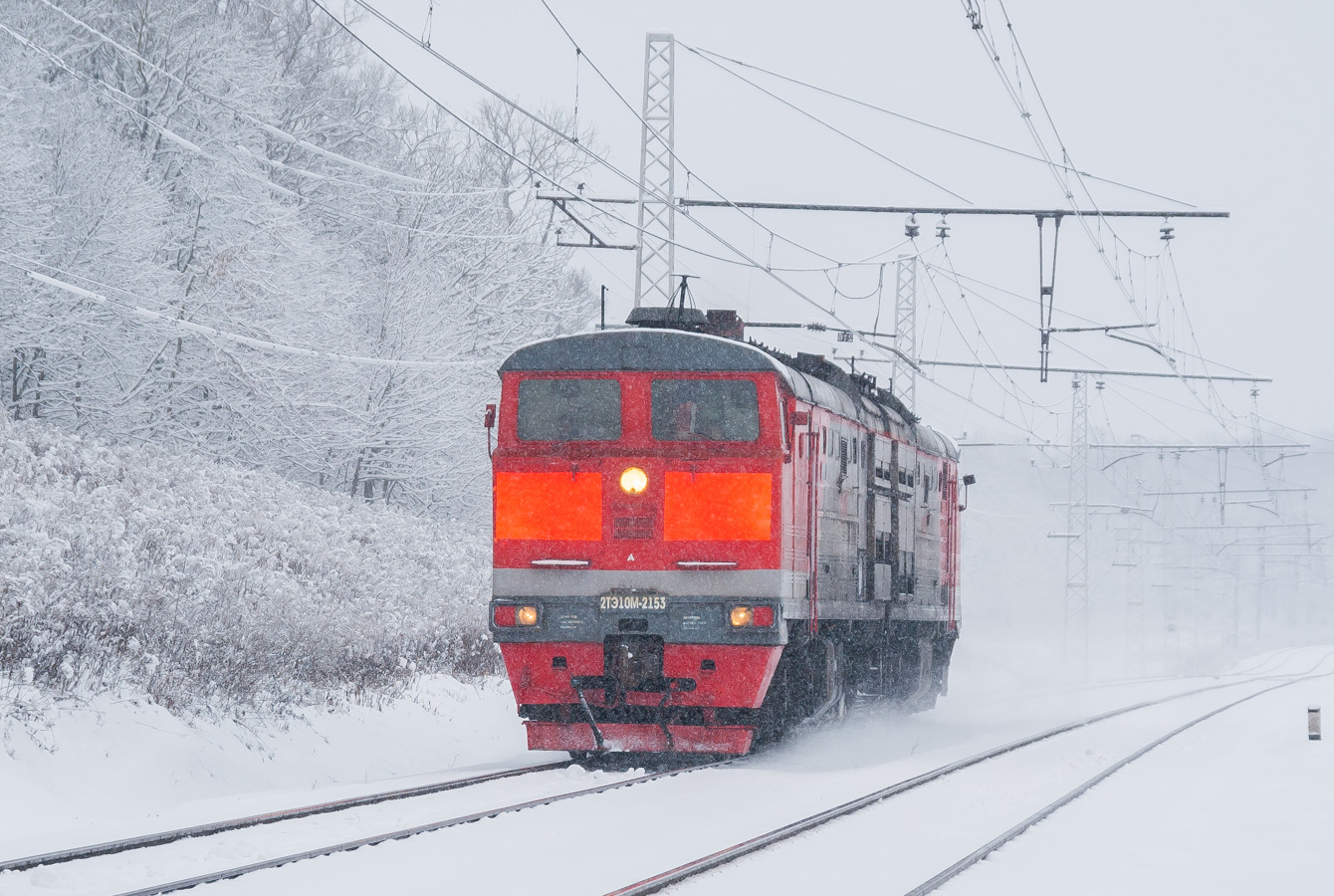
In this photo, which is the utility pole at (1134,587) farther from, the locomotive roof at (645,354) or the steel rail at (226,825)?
the steel rail at (226,825)

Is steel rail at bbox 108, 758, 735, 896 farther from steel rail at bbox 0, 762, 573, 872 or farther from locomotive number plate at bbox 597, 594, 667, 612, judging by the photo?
locomotive number plate at bbox 597, 594, 667, 612

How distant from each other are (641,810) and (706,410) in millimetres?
4027

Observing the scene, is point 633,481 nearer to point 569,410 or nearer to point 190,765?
point 569,410

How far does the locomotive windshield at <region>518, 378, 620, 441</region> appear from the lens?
45.6 feet

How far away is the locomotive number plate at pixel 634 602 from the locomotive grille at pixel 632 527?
1.71 feet

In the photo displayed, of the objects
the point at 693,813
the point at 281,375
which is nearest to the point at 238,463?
the point at 281,375

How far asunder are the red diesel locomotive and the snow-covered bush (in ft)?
9.88

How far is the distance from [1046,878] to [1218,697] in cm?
A: 2653

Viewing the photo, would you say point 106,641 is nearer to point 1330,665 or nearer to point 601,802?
point 601,802

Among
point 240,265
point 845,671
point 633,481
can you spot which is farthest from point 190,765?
point 240,265

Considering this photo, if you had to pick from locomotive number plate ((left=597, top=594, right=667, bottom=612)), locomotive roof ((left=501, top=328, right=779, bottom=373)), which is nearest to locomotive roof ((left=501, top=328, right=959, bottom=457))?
locomotive roof ((left=501, top=328, right=779, bottom=373))

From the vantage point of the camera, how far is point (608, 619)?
13320 mm

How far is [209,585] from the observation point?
721 inches

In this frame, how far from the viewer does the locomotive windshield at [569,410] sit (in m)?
13.9
